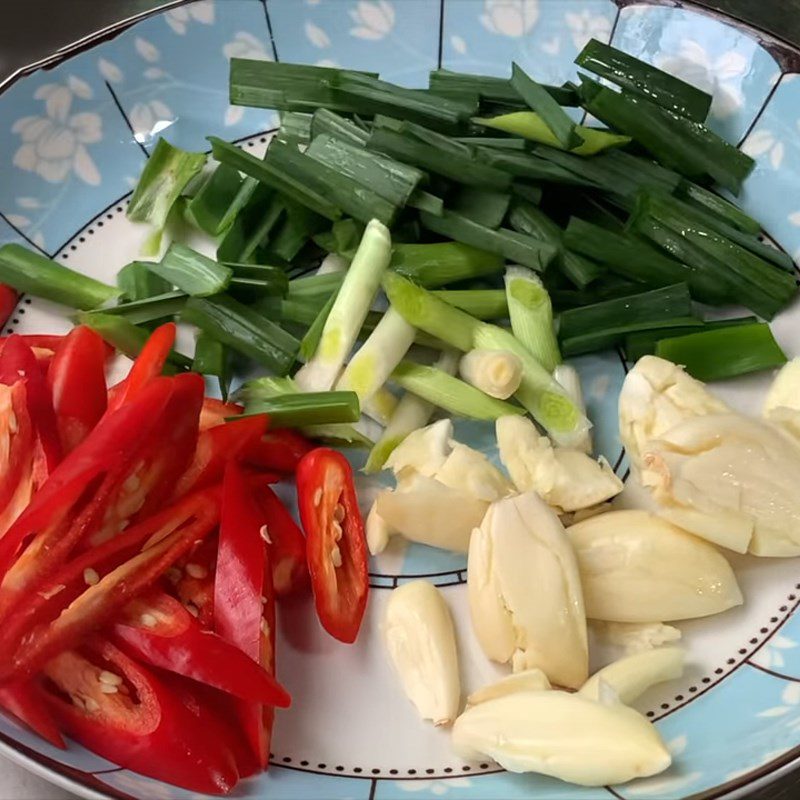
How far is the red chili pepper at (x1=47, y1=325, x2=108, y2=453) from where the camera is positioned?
1520 mm

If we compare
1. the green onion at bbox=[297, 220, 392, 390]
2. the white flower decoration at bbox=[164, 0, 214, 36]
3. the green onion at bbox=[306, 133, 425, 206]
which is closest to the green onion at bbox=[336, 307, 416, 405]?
the green onion at bbox=[297, 220, 392, 390]

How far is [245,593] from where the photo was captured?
1.37m

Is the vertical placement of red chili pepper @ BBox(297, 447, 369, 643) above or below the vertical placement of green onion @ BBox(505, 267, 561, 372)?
below

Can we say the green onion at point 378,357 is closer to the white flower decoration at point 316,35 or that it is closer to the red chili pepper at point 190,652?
the red chili pepper at point 190,652

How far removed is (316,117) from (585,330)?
28.4 inches

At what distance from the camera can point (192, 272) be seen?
187cm

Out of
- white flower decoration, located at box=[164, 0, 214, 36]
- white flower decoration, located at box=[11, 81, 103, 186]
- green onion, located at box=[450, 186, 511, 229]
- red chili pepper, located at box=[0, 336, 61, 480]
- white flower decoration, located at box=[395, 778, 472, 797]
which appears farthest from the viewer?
white flower decoration, located at box=[164, 0, 214, 36]

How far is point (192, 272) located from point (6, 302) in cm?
42

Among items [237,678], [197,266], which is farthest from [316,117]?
[237,678]

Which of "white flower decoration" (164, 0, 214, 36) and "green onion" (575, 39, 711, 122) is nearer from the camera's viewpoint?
"green onion" (575, 39, 711, 122)

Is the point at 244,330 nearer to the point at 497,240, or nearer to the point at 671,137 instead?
the point at 497,240

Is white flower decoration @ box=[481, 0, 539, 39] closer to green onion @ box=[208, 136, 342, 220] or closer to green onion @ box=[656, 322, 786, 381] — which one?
green onion @ box=[208, 136, 342, 220]

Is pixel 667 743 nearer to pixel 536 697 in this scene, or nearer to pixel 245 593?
pixel 536 697

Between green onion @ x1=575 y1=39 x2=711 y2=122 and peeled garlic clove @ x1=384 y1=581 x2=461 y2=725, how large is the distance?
117 centimetres
